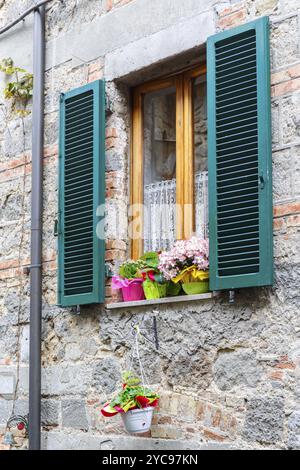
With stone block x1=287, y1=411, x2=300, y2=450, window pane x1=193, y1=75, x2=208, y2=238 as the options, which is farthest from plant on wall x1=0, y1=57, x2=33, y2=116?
stone block x1=287, y1=411, x2=300, y2=450

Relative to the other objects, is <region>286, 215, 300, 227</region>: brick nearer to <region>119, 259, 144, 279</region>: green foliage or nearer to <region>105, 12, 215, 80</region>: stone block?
<region>119, 259, 144, 279</region>: green foliage

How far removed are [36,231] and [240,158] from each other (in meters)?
1.85

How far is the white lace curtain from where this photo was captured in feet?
17.3

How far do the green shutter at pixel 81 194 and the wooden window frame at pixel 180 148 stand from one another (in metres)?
0.25

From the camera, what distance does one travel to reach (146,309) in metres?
5.21

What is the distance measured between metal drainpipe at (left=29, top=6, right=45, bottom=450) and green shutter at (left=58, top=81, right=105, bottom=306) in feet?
0.75

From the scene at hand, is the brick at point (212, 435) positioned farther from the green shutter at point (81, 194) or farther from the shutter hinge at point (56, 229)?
the shutter hinge at point (56, 229)

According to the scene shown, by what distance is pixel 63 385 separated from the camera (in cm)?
565

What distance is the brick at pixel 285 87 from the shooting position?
463 centimetres

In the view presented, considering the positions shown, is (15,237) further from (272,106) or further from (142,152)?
(272,106)

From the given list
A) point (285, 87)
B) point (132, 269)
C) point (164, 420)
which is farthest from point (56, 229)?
point (285, 87)

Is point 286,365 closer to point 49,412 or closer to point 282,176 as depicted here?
point 282,176
